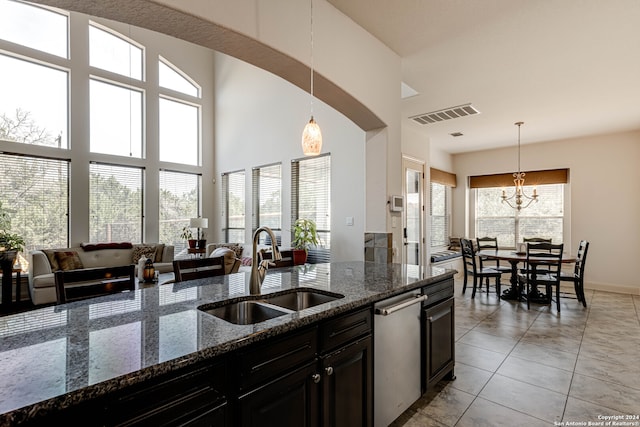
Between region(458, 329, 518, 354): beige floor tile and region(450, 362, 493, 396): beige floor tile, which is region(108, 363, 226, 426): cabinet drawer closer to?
region(450, 362, 493, 396): beige floor tile

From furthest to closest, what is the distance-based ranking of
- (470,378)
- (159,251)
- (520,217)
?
(520,217) < (159,251) < (470,378)

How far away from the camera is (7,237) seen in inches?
199

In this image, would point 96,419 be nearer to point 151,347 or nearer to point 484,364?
point 151,347

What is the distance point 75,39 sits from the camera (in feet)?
19.8

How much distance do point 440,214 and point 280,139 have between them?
389cm

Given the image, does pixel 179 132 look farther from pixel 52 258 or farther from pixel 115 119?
pixel 52 258

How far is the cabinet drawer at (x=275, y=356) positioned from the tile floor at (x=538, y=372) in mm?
1187

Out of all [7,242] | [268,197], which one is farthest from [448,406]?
[7,242]

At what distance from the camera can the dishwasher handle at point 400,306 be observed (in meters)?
1.78

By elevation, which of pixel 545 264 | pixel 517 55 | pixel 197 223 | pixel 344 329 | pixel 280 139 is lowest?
pixel 545 264

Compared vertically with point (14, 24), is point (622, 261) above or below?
below

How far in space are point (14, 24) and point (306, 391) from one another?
7.72 meters

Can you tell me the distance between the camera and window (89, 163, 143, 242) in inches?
248

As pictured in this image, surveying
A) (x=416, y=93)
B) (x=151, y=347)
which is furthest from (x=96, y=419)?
(x=416, y=93)
